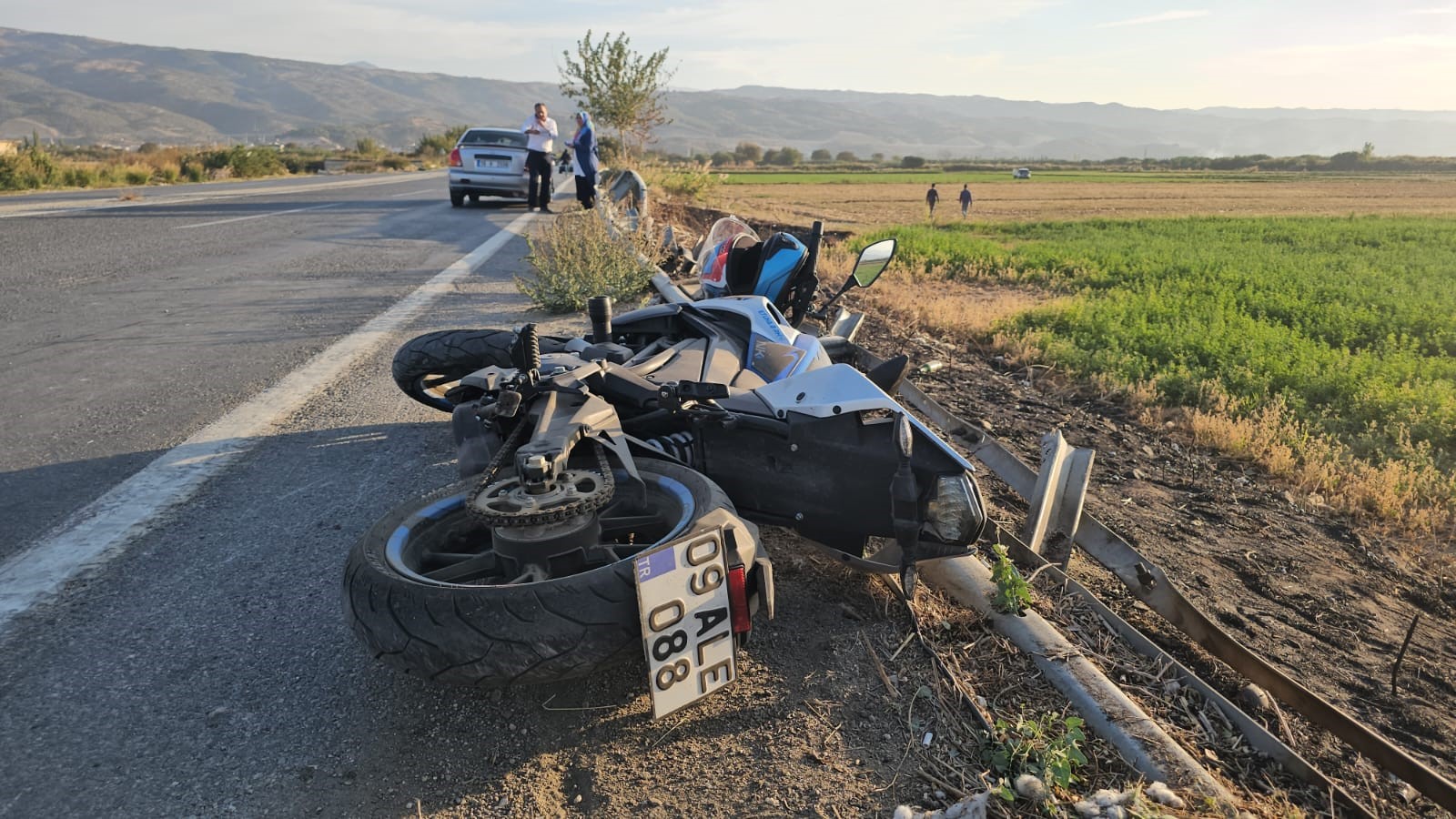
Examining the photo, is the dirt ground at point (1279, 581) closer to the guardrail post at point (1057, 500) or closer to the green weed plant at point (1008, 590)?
the guardrail post at point (1057, 500)

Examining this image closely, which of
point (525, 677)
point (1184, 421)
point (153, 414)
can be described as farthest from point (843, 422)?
point (1184, 421)

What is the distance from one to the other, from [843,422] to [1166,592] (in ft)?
4.74

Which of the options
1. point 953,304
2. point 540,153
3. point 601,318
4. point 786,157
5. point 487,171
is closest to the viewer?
point 601,318

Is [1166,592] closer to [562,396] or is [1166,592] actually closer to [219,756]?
[562,396]

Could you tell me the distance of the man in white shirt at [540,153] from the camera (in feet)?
51.7

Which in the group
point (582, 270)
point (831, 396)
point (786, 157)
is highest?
point (831, 396)

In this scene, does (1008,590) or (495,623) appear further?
(1008,590)

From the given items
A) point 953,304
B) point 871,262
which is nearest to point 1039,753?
point 871,262

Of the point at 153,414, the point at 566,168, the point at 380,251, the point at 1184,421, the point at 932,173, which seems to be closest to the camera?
the point at 153,414

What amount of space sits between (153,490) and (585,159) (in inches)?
468

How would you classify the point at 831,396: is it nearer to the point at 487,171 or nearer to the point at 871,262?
the point at 871,262

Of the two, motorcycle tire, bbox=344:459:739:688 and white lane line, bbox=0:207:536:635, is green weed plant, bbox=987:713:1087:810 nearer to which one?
motorcycle tire, bbox=344:459:739:688

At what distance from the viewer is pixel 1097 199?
5191 cm

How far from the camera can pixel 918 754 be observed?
92.3 inches
